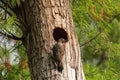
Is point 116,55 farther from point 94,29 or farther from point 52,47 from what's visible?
point 52,47

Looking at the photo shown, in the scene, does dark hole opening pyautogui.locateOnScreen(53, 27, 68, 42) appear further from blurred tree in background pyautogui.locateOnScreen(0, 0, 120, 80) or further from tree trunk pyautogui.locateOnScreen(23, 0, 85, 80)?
blurred tree in background pyautogui.locateOnScreen(0, 0, 120, 80)

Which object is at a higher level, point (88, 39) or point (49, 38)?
point (49, 38)

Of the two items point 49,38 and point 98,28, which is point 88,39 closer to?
point 98,28

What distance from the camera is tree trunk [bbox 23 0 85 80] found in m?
2.73

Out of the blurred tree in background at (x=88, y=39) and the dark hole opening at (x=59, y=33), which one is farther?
the blurred tree in background at (x=88, y=39)

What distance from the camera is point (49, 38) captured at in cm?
276

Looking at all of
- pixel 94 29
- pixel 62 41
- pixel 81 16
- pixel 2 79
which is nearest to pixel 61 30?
pixel 62 41

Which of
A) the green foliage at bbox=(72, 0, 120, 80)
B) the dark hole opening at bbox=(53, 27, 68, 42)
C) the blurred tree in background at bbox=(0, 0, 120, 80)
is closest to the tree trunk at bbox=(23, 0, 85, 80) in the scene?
the dark hole opening at bbox=(53, 27, 68, 42)

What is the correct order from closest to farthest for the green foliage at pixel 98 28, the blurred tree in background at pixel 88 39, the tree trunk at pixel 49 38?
the tree trunk at pixel 49 38 → the blurred tree in background at pixel 88 39 → the green foliage at pixel 98 28

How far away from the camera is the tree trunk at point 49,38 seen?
2734 mm

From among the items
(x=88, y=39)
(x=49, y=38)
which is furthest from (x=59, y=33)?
(x=88, y=39)

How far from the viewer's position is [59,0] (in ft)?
9.43

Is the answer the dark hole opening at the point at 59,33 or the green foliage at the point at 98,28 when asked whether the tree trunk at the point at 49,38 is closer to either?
the dark hole opening at the point at 59,33

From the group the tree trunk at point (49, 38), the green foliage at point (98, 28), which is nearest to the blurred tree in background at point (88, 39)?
the green foliage at point (98, 28)
